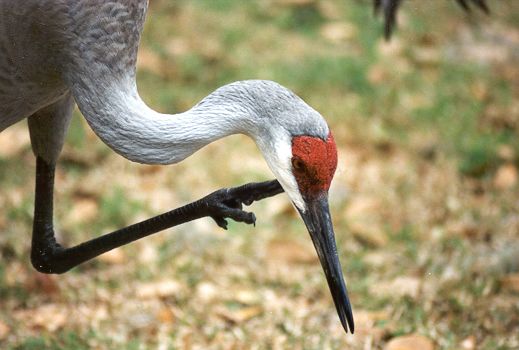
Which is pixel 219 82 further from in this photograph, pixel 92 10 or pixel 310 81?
pixel 92 10

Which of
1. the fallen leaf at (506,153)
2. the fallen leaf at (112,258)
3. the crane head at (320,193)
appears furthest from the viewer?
the fallen leaf at (506,153)

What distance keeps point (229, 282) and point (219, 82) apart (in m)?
2.28

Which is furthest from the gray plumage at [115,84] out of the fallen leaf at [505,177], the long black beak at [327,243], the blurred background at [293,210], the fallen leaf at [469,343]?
the fallen leaf at [505,177]

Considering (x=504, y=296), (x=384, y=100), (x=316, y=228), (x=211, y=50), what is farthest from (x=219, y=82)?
(x=316, y=228)

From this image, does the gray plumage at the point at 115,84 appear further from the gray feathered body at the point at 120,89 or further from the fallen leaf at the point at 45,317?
the fallen leaf at the point at 45,317

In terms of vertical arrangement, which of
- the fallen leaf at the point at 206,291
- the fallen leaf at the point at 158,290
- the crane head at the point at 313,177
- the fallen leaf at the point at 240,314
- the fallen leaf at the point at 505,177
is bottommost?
the fallen leaf at the point at 505,177

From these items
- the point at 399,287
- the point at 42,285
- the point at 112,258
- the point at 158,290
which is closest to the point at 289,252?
the point at 399,287

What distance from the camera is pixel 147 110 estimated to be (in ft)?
10.4

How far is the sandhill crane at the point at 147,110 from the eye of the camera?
3006 mm

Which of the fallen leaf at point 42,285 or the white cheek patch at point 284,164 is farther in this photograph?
the fallen leaf at point 42,285

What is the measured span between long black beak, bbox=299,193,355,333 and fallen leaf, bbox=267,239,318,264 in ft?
4.99

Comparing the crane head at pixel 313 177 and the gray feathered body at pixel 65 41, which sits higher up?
the gray feathered body at pixel 65 41

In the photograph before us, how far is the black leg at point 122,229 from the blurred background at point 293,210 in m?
0.43

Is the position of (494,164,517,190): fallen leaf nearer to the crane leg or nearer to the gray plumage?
the crane leg
